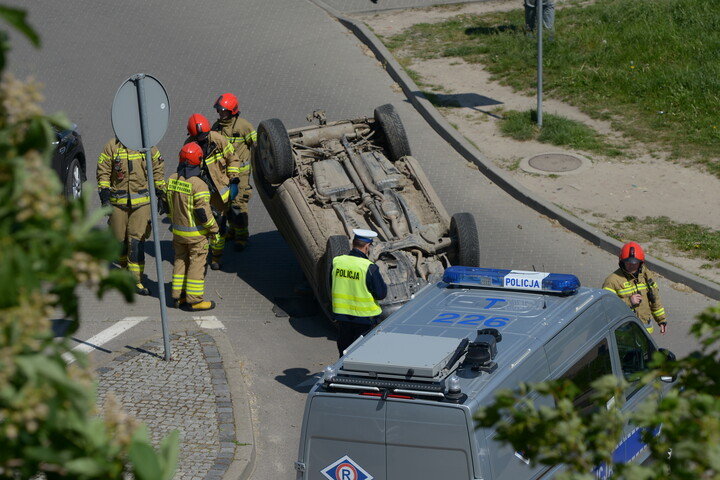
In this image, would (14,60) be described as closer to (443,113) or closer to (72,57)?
(72,57)

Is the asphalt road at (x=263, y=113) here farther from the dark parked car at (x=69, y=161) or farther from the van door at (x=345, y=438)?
the van door at (x=345, y=438)

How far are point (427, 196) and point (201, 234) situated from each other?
254cm

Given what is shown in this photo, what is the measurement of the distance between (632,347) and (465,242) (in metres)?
3.00

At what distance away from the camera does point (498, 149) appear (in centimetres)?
1581

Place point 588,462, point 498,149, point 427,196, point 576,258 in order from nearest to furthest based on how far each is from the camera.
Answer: point 588,462
point 427,196
point 576,258
point 498,149

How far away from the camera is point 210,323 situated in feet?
37.2

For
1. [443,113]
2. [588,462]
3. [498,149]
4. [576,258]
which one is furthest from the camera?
[443,113]

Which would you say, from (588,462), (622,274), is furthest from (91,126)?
(588,462)

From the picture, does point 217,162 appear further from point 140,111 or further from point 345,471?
point 345,471

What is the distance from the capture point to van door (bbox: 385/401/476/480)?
5969 mm

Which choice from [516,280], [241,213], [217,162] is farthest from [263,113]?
[516,280]

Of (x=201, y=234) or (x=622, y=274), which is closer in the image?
(x=622, y=274)

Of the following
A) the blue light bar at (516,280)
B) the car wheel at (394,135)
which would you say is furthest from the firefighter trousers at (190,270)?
the blue light bar at (516,280)

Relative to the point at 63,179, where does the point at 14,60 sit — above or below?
above
